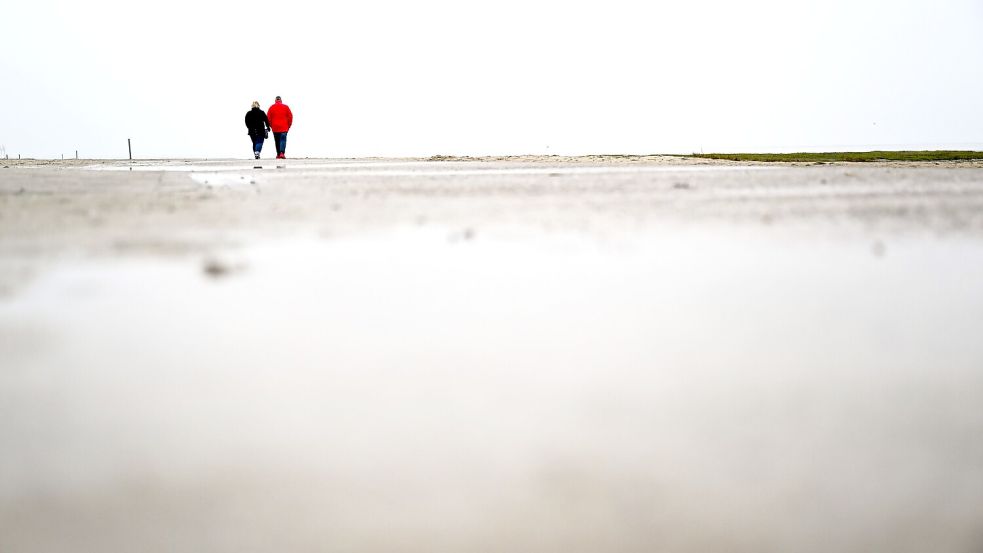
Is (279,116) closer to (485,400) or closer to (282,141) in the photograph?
(282,141)

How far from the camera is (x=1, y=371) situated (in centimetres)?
278

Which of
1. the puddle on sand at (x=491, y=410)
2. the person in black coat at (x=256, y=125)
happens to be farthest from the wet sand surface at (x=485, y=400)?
the person in black coat at (x=256, y=125)

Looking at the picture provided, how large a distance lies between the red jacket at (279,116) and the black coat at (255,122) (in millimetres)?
253

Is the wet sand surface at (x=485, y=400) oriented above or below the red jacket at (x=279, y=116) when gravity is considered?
below

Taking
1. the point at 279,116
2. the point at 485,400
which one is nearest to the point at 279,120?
Result: the point at 279,116

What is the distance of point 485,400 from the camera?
2.71 m

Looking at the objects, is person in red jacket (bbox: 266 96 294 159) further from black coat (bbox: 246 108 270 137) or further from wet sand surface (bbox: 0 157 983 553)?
wet sand surface (bbox: 0 157 983 553)

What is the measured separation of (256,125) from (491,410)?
854 inches

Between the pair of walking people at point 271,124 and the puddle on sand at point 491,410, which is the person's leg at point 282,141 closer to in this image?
the pair of walking people at point 271,124

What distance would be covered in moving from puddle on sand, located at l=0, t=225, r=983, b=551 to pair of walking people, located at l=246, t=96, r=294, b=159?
19907 millimetres

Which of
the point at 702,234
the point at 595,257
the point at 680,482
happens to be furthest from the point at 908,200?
the point at 680,482

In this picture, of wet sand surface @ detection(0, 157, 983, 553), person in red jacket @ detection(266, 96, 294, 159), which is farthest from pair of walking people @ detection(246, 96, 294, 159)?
wet sand surface @ detection(0, 157, 983, 553)

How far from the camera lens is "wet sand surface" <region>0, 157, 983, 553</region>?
2.29 metres

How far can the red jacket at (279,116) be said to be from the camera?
76.6ft
